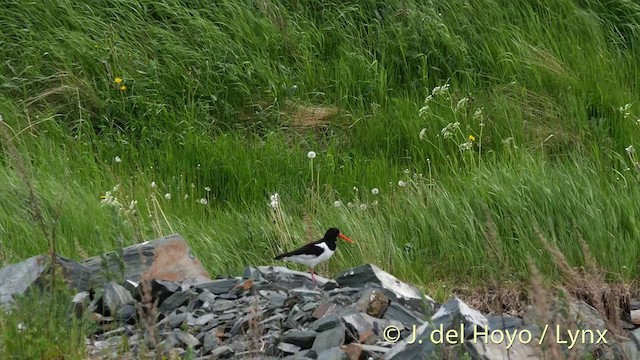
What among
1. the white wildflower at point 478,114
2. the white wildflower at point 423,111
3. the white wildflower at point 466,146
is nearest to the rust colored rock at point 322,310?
the white wildflower at point 466,146

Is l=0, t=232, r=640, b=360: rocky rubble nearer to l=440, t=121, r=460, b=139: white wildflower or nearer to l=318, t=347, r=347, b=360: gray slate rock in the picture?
l=318, t=347, r=347, b=360: gray slate rock

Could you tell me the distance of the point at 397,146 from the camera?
997 centimetres

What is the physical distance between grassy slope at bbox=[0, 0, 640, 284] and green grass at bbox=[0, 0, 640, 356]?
2 centimetres

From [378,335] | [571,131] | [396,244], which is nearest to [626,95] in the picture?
[571,131]

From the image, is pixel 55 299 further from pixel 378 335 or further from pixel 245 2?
pixel 245 2

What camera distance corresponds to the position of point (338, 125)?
34.8 feet

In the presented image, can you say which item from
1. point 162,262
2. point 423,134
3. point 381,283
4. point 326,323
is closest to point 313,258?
point 381,283

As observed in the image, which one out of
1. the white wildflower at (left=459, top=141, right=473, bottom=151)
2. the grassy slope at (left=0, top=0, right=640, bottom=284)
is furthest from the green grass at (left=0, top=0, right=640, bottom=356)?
the white wildflower at (left=459, top=141, right=473, bottom=151)

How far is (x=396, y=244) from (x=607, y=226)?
1574 millimetres

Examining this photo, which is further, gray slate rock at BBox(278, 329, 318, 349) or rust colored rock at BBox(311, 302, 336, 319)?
rust colored rock at BBox(311, 302, 336, 319)

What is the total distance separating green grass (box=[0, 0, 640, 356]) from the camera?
7.69 meters

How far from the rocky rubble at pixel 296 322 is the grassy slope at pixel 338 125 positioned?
1601 millimetres

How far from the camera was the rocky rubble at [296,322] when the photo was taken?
15.5 feet

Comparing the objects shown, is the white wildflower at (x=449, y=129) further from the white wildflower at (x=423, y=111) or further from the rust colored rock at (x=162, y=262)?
the rust colored rock at (x=162, y=262)
